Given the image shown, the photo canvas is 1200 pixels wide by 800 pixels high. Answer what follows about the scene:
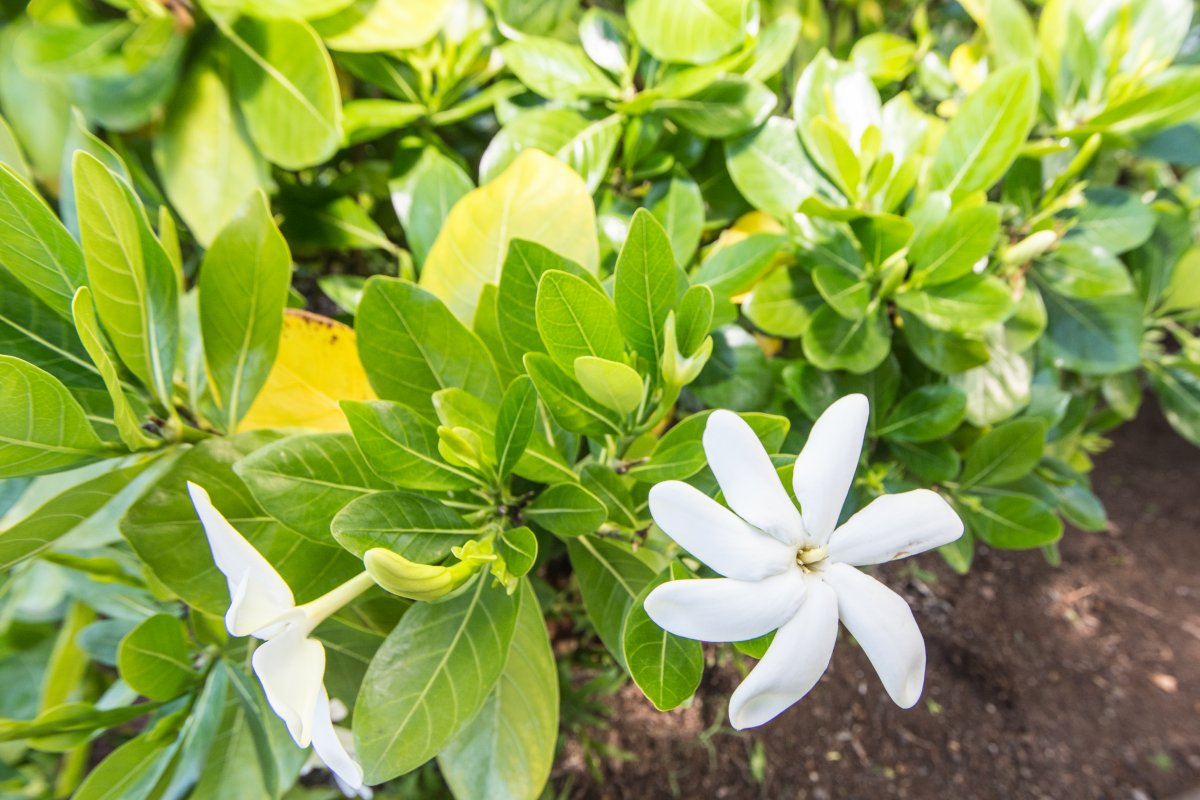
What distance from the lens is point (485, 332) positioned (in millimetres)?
488

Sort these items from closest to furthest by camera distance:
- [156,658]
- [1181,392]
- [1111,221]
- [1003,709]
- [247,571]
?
[247,571], [156,658], [1111,221], [1181,392], [1003,709]

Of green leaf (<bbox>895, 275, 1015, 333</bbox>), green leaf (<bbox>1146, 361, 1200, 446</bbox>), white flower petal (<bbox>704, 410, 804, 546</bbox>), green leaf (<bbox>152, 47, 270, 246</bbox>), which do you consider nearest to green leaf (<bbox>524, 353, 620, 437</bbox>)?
white flower petal (<bbox>704, 410, 804, 546</bbox>)

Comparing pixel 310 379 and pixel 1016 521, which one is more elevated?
pixel 310 379

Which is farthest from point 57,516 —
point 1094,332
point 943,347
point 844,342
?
point 1094,332

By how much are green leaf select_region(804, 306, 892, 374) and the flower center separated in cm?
27

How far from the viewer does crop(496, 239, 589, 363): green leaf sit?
42 centimetres

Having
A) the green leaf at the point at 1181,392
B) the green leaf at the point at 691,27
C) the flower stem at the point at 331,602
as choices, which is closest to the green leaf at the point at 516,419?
the flower stem at the point at 331,602

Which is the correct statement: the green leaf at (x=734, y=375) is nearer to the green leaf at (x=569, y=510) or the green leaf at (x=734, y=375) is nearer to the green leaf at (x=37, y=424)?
the green leaf at (x=569, y=510)

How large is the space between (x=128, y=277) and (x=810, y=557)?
0.46 m

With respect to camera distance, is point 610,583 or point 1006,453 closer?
point 610,583

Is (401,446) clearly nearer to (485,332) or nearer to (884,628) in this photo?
(485,332)

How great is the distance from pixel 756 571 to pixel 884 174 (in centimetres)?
46

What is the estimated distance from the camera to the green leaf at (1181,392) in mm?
921

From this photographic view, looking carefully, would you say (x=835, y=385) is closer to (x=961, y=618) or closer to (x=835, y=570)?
(x=835, y=570)
